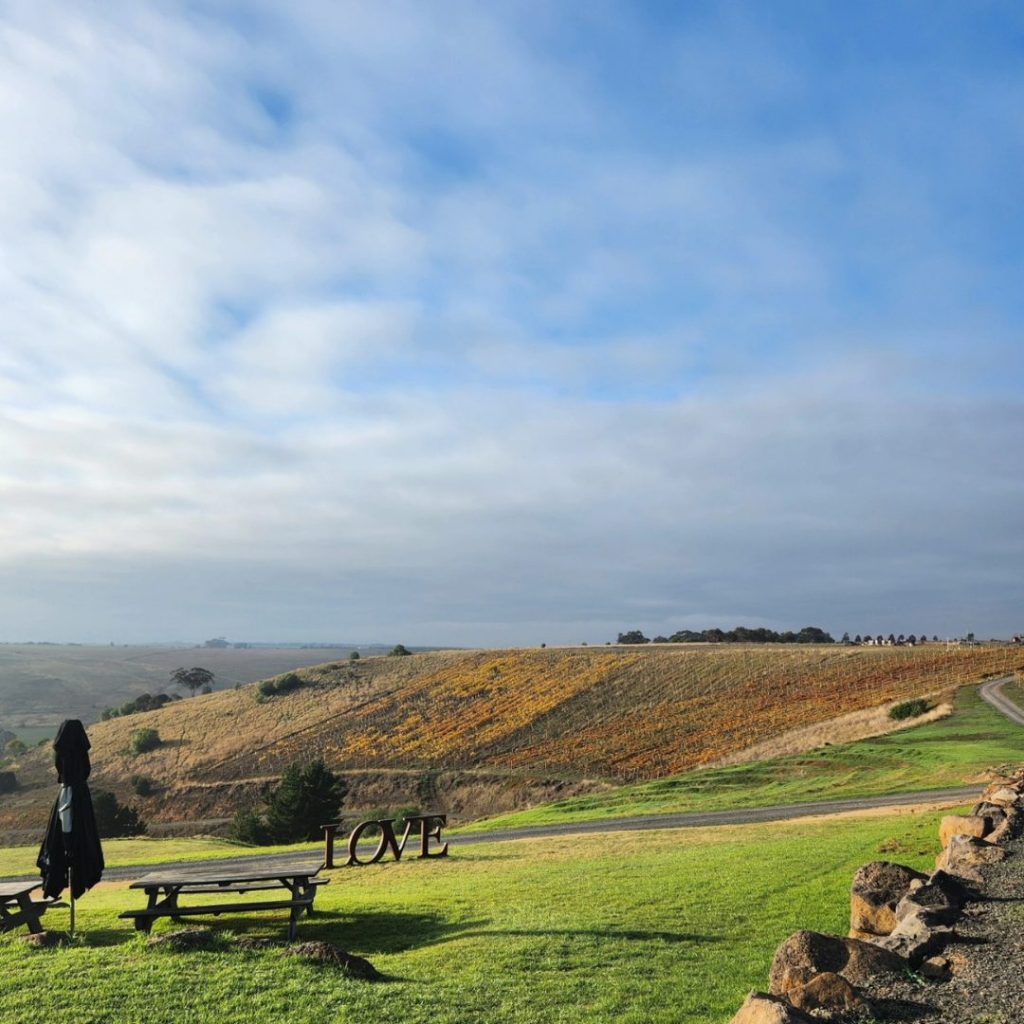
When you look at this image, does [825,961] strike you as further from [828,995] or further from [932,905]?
[932,905]

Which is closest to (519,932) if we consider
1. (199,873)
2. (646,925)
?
(646,925)

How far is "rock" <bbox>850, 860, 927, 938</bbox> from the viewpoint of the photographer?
29.3 feet

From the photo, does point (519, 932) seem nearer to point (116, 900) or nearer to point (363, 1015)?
point (363, 1015)

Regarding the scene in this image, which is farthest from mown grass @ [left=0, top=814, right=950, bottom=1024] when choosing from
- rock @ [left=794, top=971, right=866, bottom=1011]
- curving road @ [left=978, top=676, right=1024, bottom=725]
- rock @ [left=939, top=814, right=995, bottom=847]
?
curving road @ [left=978, top=676, right=1024, bottom=725]

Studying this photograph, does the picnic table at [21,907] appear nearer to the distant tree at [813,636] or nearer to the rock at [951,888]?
the rock at [951,888]

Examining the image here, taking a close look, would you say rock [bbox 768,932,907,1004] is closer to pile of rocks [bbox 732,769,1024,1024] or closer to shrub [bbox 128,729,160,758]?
pile of rocks [bbox 732,769,1024,1024]

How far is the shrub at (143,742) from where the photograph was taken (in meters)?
76.9

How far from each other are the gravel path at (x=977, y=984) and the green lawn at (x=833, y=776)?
20.7 metres

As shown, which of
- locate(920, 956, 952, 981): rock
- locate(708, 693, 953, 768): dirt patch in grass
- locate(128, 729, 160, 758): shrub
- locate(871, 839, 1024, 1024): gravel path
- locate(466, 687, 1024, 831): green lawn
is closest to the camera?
locate(871, 839, 1024, 1024): gravel path

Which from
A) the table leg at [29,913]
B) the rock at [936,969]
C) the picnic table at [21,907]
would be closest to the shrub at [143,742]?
the picnic table at [21,907]

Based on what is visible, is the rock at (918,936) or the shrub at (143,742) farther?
the shrub at (143,742)

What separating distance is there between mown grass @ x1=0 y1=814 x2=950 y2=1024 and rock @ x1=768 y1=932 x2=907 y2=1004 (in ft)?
3.12

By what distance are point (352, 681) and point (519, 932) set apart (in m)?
86.3

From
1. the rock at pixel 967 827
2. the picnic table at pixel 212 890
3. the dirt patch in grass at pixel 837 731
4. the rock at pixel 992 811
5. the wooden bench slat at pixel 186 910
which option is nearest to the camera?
the wooden bench slat at pixel 186 910
